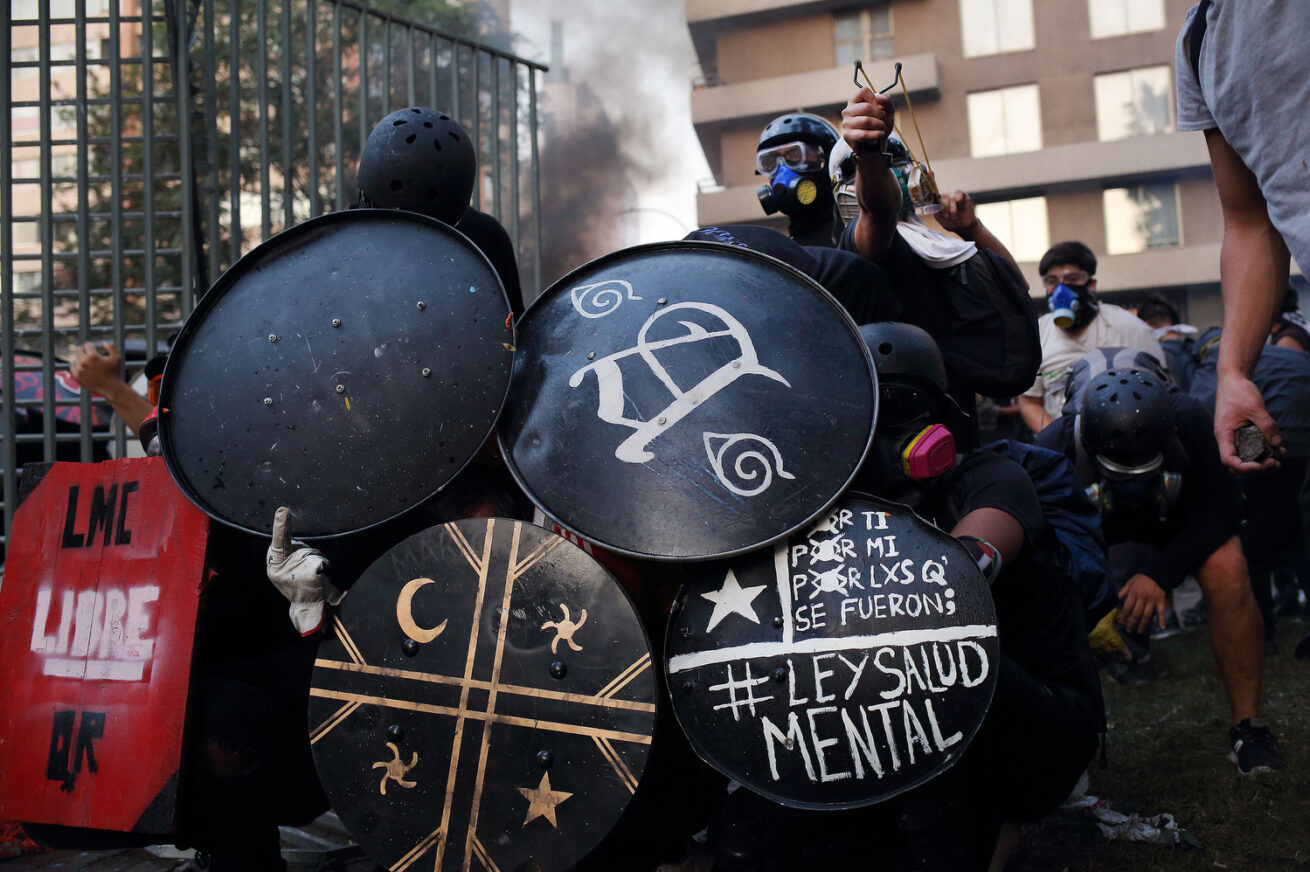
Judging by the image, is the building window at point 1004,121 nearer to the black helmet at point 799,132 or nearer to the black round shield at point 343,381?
the black helmet at point 799,132

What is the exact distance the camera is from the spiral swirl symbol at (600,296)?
2176 millimetres

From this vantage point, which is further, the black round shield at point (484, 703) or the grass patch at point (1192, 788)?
the grass patch at point (1192, 788)

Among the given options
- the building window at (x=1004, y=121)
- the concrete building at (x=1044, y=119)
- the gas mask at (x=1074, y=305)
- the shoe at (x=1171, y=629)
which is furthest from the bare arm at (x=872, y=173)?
the building window at (x=1004, y=121)

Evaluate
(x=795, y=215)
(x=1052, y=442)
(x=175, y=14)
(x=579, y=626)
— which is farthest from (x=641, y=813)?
(x=175, y=14)

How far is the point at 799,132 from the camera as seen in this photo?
3.37 metres

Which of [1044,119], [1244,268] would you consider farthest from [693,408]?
[1044,119]

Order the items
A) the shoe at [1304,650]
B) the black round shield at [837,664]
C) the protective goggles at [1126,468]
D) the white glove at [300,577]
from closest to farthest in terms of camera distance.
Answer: the black round shield at [837,664] → the white glove at [300,577] → the protective goggles at [1126,468] → the shoe at [1304,650]

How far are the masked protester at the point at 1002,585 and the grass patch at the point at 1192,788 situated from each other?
0.59 metres

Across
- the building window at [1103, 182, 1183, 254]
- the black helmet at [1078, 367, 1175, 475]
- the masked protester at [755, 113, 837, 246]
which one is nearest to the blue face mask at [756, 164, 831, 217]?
the masked protester at [755, 113, 837, 246]

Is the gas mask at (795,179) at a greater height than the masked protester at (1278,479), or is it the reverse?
the gas mask at (795,179)

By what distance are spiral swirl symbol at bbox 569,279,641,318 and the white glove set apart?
2.34ft

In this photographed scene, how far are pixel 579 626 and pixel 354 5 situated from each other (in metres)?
4.07

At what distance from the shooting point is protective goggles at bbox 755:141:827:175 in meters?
3.38

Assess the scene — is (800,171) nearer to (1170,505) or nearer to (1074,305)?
(1170,505)
